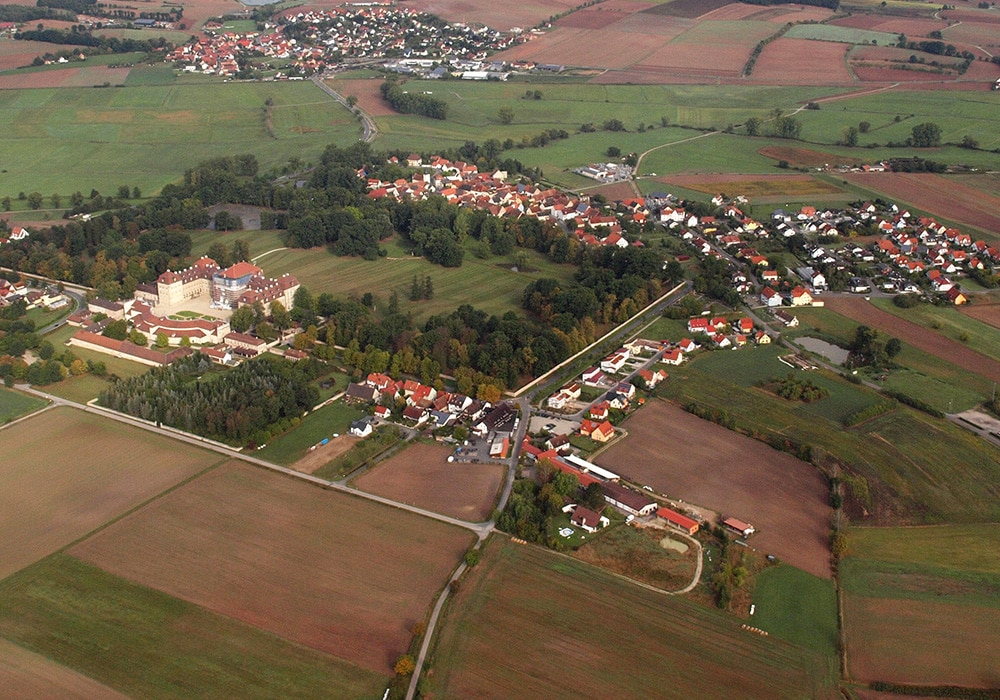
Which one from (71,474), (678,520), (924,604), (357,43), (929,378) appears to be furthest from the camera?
(357,43)

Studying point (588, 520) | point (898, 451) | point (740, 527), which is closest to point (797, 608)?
point (740, 527)

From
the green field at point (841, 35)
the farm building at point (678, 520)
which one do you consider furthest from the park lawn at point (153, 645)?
the green field at point (841, 35)

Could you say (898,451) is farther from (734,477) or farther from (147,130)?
(147,130)

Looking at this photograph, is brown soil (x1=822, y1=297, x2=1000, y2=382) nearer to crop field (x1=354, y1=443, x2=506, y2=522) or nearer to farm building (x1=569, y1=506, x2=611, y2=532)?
farm building (x1=569, y1=506, x2=611, y2=532)

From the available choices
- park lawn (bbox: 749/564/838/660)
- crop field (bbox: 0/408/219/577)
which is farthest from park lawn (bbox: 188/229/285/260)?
park lawn (bbox: 749/564/838/660)

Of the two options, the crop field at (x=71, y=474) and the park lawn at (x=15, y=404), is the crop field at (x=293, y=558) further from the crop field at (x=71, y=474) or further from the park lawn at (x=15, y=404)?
the park lawn at (x=15, y=404)

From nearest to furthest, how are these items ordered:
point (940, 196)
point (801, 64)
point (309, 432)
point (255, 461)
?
1. point (255, 461)
2. point (309, 432)
3. point (940, 196)
4. point (801, 64)

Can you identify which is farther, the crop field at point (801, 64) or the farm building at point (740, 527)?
the crop field at point (801, 64)
